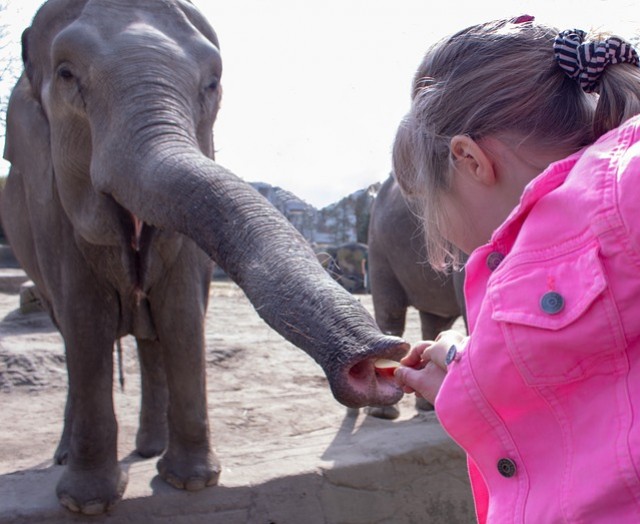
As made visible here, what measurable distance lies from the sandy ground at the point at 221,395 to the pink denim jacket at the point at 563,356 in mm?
2570

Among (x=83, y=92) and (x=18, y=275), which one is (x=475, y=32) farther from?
(x=18, y=275)

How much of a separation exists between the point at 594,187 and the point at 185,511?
269 cm

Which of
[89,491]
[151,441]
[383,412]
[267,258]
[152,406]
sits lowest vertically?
[383,412]

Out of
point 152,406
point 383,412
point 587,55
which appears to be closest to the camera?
point 587,55

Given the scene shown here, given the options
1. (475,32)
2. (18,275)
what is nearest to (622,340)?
(475,32)

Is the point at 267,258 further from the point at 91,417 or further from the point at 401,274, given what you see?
the point at 401,274

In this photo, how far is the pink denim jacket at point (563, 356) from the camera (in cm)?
133

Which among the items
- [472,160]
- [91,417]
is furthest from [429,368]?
[91,417]

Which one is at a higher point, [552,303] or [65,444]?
[552,303]

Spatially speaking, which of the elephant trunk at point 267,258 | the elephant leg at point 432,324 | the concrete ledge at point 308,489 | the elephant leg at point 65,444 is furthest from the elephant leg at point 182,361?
the elephant leg at point 432,324

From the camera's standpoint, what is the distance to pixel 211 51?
3.67m

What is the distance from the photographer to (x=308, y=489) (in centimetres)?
380

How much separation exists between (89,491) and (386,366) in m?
1.92

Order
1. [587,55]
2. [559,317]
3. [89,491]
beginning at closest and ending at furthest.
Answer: [559,317]
[587,55]
[89,491]
